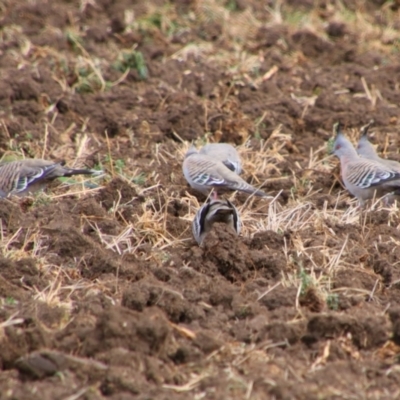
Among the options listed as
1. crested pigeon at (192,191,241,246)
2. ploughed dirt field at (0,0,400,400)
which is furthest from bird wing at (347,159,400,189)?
crested pigeon at (192,191,241,246)

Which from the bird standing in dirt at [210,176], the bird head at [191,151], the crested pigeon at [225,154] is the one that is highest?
the bird standing in dirt at [210,176]

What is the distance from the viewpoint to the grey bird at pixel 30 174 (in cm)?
873

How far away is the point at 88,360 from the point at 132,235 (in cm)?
256

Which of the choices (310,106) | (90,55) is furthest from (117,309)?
(90,55)

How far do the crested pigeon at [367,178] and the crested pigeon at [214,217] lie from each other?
1885mm

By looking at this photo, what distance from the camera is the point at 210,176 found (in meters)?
8.86

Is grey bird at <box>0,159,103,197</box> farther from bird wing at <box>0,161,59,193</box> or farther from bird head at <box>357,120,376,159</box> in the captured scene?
bird head at <box>357,120,376,159</box>

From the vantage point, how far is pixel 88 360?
502 cm

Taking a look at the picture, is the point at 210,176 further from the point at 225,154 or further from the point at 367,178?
the point at 367,178

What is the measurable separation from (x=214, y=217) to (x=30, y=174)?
91.9 inches

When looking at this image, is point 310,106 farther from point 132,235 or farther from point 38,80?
point 132,235

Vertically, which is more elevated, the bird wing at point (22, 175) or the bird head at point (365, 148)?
the bird wing at point (22, 175)

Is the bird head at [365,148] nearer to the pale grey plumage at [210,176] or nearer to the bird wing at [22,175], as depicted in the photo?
the pale grey plumage at [210,176]

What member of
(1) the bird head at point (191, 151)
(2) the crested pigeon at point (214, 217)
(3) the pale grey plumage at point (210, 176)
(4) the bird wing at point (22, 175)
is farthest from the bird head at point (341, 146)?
(4) the bird wing at point (22, 175)
